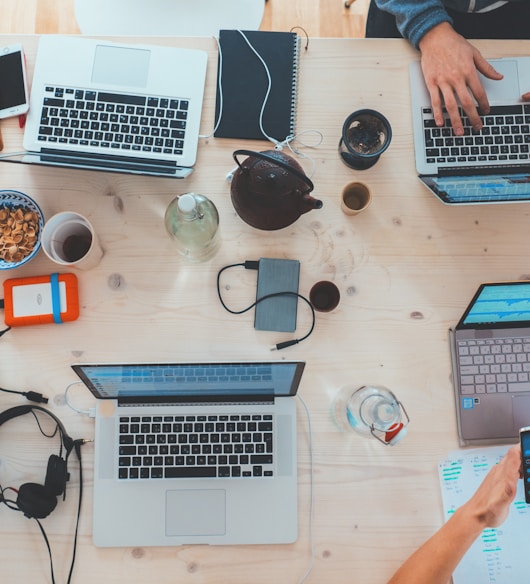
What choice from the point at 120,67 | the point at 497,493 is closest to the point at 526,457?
the point at 497,493

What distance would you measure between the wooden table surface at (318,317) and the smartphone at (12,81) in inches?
1.7

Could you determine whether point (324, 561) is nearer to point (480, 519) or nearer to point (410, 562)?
point (410, 562)

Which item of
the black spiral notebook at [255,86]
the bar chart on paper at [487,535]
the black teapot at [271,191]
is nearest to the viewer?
the black teapot at [271,191]

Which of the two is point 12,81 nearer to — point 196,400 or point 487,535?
point 196,400

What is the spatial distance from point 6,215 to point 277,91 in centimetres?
63

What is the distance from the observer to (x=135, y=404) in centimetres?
97

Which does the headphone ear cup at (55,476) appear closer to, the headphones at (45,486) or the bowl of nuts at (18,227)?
the headphones at (45,486)

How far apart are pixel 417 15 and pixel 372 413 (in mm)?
873

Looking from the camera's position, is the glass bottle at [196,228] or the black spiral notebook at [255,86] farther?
the black spiral notebook at [255,86]

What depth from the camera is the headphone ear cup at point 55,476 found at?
0.92 metres

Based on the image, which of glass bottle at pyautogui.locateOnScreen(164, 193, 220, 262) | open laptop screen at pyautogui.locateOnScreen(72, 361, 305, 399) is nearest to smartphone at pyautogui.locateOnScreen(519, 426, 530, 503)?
open laptop screen at pyautogui.locateOnScreen(72, 361, 305, 399)

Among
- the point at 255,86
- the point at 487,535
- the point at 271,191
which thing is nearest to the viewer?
the point at 271,191

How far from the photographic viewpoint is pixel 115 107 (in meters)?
1.01

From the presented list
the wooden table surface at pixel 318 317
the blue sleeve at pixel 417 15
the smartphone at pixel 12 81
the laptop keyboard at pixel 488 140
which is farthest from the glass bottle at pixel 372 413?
the smartphone at pixel 12 81
